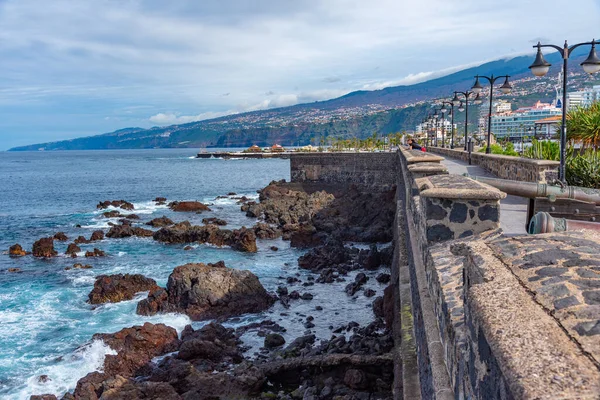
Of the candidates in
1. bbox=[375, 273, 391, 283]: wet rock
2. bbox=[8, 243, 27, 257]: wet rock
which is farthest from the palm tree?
bbox=[8, 243, 27, 257]: wet rock

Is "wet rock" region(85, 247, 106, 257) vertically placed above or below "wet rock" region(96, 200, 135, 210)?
above

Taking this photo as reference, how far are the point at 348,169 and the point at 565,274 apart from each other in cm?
3397

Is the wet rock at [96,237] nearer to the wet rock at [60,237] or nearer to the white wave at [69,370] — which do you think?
the wet rock at [60,237]

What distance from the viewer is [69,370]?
36.5 ft

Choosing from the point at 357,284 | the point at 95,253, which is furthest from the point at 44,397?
the point at 95,253

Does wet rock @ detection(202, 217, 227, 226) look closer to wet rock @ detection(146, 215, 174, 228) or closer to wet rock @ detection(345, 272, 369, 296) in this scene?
wet rock @ detection(146, 215, 174, 228)

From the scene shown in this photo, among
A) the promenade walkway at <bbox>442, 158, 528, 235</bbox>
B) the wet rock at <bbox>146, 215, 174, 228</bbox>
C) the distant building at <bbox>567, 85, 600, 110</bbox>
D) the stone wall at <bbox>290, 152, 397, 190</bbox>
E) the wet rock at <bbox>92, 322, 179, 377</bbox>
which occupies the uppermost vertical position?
the distant building at <bbox>567, 85, 600, 110</bbox>

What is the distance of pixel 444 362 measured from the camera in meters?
3.54

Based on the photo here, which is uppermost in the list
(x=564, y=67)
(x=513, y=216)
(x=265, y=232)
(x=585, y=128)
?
(x=564, y=67)

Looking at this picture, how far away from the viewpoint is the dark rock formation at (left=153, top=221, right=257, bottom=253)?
2231 centimetres

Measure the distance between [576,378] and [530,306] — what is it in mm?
620

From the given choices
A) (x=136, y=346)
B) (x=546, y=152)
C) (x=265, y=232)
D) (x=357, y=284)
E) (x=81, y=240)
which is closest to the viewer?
(x=136, y=346)

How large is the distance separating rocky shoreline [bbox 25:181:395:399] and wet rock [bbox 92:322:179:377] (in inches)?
0.8

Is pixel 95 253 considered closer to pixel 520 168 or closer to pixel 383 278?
pixel 383 278
